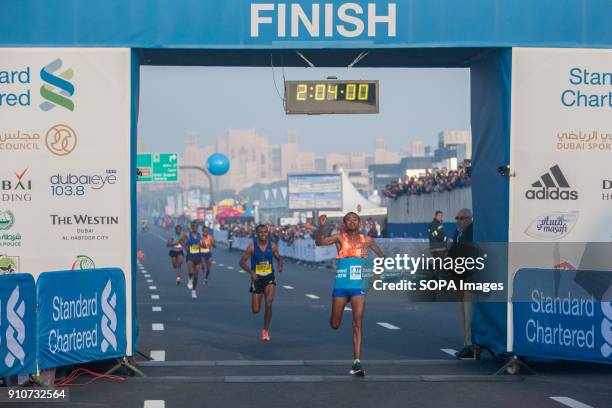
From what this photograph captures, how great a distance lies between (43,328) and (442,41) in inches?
237

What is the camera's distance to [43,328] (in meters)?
12.5

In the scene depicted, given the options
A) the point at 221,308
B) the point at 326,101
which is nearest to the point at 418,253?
the point at 221,308

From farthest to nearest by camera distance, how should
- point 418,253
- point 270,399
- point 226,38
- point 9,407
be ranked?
point 418,253 < point 226,38 < point 270,399 < point 9,407

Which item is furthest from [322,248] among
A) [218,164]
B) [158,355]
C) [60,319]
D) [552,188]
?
[60,319]

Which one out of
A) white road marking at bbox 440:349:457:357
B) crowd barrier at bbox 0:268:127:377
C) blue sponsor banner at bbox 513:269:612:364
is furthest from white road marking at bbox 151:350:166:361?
blue sponsor banner at bbox 513:269:612:364

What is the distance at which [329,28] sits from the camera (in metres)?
14.8

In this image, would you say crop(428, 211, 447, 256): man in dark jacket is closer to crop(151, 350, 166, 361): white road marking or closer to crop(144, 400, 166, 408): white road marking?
crop(151, 350, 166, 361): white road marking

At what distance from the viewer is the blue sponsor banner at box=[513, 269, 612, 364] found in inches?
533

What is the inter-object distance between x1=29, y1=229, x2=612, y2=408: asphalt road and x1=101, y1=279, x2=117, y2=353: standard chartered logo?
590 millimetres

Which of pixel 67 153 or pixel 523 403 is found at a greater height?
pixel 67 153

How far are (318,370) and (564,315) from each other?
9.91 ft

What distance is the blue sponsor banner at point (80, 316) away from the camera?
1255 centimetres

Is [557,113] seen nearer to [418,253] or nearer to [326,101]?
[326,101]

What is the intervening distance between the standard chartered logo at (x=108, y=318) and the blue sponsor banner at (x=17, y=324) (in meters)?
1.67
